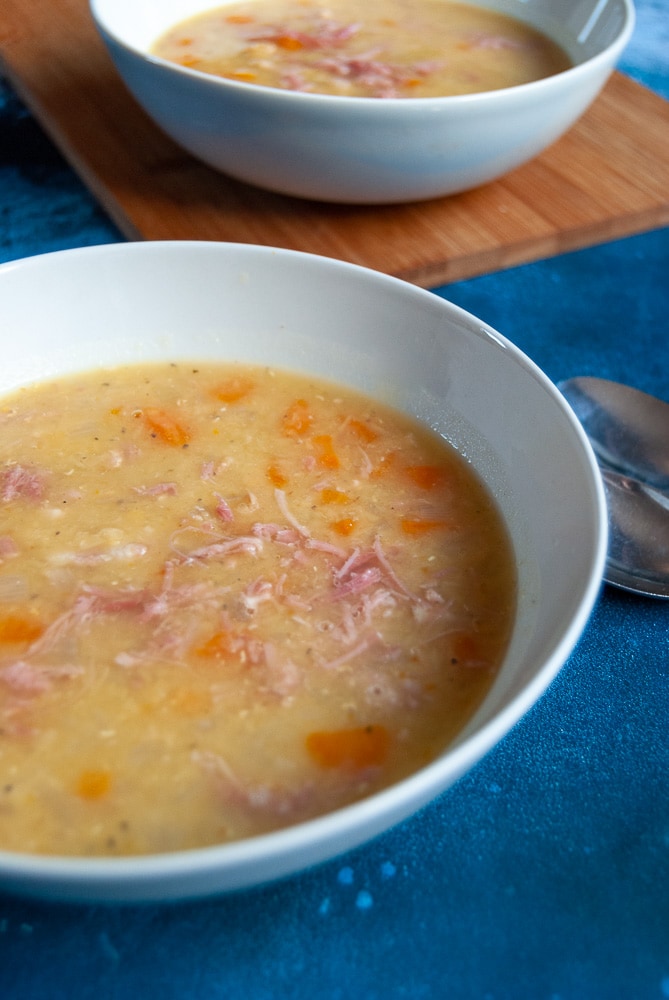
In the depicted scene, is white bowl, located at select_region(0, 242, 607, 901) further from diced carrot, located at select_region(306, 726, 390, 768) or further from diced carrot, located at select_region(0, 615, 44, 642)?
diced carrot, located at select_region(0, 615, 44, 642)

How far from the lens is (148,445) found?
1.34 m

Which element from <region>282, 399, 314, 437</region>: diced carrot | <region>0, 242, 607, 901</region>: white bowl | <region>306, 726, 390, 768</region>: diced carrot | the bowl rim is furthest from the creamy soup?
<region>306, 726, 390, 768</region>: diced carrot

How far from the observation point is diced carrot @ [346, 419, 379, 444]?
1.36 m

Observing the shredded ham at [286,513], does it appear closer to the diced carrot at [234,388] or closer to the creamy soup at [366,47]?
the diced carrot at [234,388]

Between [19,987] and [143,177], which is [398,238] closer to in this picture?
[143,177]

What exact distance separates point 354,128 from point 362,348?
43cm

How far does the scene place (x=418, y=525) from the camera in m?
1.23

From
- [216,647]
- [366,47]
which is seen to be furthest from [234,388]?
[366,47]

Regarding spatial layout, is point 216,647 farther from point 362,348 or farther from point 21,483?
point 362,348

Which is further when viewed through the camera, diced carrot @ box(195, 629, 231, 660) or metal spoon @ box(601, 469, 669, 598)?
metal spoon @ box(601, 469, 669, 598)

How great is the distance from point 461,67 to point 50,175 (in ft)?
2.96

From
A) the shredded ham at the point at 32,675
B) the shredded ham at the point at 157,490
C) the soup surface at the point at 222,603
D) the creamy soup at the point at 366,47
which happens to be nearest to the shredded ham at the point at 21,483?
the soup surface at the point at 222,603

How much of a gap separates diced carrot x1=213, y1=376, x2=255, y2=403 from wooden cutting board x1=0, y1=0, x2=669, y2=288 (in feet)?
1.54

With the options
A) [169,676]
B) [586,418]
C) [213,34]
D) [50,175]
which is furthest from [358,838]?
[213,34]
